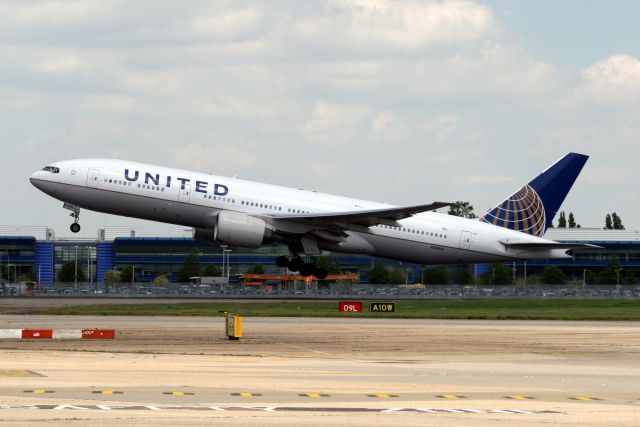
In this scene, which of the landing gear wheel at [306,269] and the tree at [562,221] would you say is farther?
the tree at [562,221]

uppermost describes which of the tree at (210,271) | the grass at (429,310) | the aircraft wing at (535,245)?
the aircraft wing at (535,245)

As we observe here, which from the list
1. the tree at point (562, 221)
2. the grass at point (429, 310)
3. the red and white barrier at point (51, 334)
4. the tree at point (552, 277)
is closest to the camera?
the red and white barrier at point (51, 334)

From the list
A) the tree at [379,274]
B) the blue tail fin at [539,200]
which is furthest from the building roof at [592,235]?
the blue tail fin at [539,200]

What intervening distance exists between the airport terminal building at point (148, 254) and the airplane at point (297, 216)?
35580 millimetres

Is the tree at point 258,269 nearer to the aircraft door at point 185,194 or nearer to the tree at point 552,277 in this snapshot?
the tree at point 552,277

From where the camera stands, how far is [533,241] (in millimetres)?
61469

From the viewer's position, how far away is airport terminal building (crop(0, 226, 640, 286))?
111125 millimetres

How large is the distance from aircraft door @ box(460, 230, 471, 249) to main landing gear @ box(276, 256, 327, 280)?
7744 mm

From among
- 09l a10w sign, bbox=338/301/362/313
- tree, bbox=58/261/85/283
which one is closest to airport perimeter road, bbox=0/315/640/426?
09l a10w sign, bbox=338/301/362/313

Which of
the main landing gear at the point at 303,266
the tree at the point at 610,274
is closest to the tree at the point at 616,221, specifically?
the tree at the point at 610,274

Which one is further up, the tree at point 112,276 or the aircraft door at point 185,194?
the aircraft door at point 185,194

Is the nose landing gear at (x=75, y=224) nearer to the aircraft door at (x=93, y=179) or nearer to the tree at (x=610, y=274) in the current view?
the aircraft door at (x=93, y=179)

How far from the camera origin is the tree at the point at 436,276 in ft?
218

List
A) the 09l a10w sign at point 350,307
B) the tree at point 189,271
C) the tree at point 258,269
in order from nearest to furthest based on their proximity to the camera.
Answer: the 09l a10w sign at point 350,307
the tree at point 189,271
the tree at point 258,269
